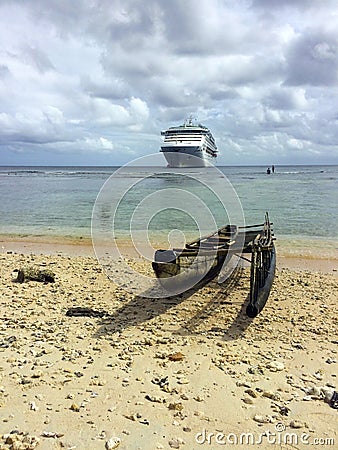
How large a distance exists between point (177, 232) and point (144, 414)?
1496 cm

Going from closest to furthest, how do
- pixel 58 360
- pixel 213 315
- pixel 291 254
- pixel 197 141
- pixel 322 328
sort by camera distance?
pixel 58 360 < pixel 322 328 < pixel 213 315 < pixel 291 254 < pixel 197 141

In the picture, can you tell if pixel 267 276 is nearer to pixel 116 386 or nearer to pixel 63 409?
pixel 116 386

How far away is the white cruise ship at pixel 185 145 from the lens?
216 ft

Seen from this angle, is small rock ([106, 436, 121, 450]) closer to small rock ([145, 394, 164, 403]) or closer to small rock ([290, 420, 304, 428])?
small rock ([145, 394, 164, 403])

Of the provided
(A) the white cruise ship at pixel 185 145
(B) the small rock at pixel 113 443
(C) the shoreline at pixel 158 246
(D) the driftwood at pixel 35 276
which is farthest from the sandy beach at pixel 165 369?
(A) the white cruise ship at pixel 185 145

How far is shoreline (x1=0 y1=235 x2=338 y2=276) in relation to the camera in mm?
13031

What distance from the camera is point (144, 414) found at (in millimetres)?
4523

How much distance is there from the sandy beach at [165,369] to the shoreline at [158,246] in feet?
10.8

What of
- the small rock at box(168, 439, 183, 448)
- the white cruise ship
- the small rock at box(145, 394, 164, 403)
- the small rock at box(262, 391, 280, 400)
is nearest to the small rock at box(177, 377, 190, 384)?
the small rock at box(145, 394, 164, 403)

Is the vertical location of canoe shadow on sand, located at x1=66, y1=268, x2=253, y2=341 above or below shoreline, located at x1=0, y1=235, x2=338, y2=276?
below

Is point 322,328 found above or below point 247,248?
below

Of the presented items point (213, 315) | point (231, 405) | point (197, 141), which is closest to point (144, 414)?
point (231, 405)

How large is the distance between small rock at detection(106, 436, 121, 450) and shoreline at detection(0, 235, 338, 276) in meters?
9.36

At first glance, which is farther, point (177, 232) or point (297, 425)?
point (177, 232)
